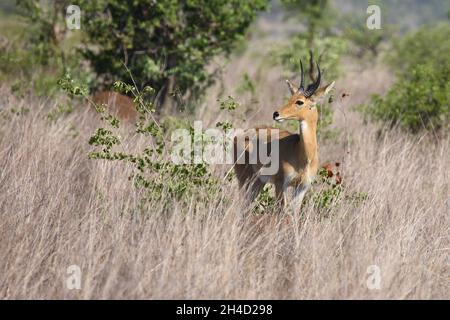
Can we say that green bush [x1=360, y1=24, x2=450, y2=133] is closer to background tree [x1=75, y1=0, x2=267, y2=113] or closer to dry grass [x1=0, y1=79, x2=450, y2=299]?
background tree [x1=75, y1=0, x2=267, y2=113]

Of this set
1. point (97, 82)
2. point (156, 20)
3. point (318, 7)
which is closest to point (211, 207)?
point (156, 20)

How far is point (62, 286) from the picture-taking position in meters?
4.79

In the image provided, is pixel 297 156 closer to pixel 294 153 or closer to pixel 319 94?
pixel 294 153

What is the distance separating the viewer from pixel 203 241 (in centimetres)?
525

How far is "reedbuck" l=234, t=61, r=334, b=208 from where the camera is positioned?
7.16 metres

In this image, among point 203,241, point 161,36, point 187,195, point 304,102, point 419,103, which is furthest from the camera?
point 161,36

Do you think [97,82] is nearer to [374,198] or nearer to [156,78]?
[156,78]

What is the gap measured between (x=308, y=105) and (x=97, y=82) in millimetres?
5982

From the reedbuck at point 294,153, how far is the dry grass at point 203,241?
0.40 meters

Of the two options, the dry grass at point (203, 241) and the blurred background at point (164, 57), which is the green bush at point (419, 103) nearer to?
the blurred background at point (164, 57)

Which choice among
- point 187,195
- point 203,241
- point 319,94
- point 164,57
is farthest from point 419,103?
point 203,241

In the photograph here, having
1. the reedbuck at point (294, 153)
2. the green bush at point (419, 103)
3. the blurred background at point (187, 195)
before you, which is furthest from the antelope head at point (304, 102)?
the green bush at point (419, 103)

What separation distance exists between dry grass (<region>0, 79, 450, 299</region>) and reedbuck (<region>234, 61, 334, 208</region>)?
40cm

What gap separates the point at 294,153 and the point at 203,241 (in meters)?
2.38
